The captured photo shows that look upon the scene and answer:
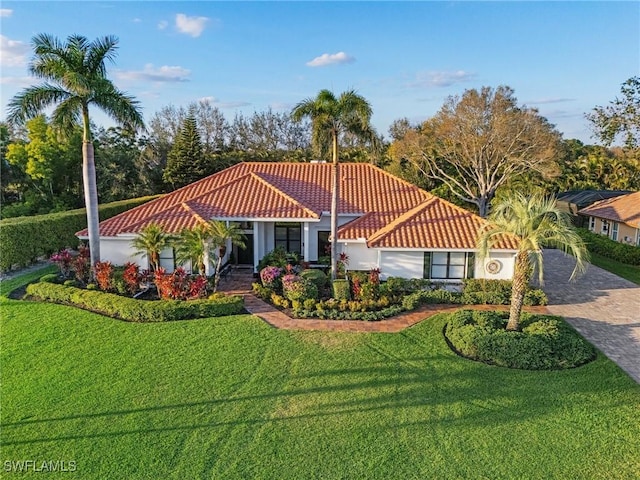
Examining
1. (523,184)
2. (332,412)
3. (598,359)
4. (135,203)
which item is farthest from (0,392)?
(523,184)

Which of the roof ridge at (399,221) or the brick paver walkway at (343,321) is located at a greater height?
the roof ridge at (399,221)

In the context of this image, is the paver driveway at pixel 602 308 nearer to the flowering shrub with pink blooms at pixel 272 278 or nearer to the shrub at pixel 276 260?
the flowering shrub with pink blooms at pixel 272 278

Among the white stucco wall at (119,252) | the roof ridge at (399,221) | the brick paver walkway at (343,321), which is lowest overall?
the brick paver walkway at (343,321)

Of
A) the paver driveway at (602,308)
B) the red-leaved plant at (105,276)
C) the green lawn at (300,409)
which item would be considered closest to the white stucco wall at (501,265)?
the paver driveway at (602,308)

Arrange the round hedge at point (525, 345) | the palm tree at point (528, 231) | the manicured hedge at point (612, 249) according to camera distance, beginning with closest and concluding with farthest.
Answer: the round hedge at point (525, 345) → the palm tree at point (528, 231) → the manicured hedge at point (612, 249)

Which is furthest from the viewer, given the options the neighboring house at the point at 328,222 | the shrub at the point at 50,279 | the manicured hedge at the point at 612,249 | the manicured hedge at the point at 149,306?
the manicured hedge at the point at 612,249

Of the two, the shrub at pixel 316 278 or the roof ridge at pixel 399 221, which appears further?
the roof ridge at pixel 399 221
